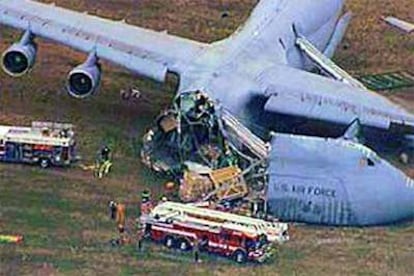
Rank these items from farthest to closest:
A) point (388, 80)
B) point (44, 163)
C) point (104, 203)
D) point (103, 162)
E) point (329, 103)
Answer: point (388, 80), point (329, 103), point (103, 162), point (44, 163), point (104, 203)

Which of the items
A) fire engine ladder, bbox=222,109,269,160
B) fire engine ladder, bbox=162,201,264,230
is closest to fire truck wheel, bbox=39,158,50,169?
fire engine ladder, bbox=162,201,264,230

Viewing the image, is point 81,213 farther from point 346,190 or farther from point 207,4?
point 207,4

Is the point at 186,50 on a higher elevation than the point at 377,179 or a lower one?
higher

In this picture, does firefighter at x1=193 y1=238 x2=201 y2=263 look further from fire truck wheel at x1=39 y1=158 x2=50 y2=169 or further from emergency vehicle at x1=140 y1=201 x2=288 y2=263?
fire truck wheel at x1=39 y1=158 x2=50 y2=169

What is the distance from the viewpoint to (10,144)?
4450cm

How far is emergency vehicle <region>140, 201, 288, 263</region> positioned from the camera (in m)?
38.6

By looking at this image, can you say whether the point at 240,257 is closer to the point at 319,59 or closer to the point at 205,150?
the point at 205,150

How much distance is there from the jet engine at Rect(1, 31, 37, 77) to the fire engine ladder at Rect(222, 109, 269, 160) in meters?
8.35

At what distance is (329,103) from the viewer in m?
45.9

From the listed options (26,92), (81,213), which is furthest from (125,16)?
(81,213)

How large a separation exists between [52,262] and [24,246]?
1358mm

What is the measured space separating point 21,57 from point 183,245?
498 inches

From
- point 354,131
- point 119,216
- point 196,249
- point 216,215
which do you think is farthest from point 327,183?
point 119,216

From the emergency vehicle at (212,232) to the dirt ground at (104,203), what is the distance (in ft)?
1.15
